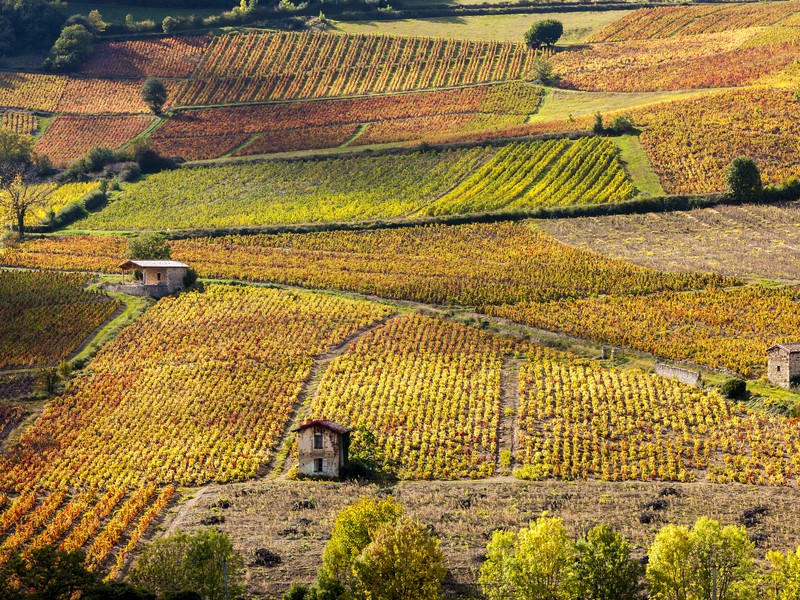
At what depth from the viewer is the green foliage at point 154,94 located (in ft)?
522

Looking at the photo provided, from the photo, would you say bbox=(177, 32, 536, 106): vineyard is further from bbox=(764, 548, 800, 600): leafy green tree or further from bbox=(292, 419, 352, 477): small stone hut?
bbox=(764, 548, 800, 600): leafy green tree

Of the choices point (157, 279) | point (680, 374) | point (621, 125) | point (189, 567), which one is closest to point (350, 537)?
point (189, 567)

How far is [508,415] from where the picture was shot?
7544 centimetres

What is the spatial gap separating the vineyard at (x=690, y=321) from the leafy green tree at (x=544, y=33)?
8195 cm

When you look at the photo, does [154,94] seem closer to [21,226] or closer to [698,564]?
[21,226]

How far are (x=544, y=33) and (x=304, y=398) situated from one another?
102m

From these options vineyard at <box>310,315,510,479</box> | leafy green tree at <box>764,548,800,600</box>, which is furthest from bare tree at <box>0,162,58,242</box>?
leafy green tree at <box>764,548,800,600</box>

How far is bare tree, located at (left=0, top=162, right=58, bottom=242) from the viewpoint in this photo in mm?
125294

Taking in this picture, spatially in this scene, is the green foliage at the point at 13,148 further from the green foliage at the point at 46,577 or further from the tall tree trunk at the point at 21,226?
the green foliage at the point at 46,577

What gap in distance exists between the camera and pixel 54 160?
492ft

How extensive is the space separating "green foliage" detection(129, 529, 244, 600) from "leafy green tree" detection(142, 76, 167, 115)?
111638 millimetres

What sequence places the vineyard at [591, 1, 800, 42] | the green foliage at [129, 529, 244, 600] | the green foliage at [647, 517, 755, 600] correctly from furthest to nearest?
1. the vineyard at [591, 1, 800, 42]
2. the green foliage at [129, 529, 244, 600]
3. the green foliage at [647, 517, 755, 600]

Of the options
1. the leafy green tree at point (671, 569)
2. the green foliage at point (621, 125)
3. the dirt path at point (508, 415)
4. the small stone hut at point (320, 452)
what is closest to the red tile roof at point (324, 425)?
the small stone hut at point (320, 452)

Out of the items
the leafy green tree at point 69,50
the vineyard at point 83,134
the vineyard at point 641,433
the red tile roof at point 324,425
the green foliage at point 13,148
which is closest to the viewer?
the vineyard at point 641,433
